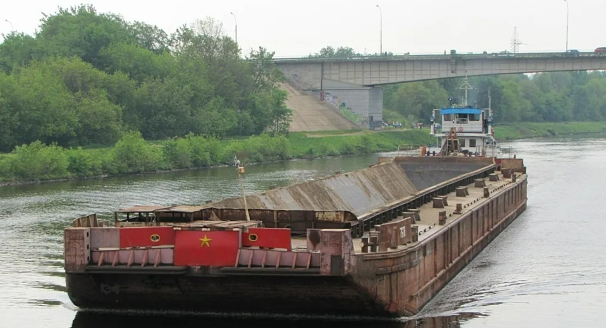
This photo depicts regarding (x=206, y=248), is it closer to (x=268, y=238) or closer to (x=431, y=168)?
(x=268, y=238)

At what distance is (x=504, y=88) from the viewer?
444 ft

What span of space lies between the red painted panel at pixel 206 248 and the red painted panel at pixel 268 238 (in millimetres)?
227

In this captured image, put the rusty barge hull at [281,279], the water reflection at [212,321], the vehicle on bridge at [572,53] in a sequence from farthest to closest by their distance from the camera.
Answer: the vehicle on bridge at [572,53] → the water reflection at [212,321] → the rusty barge hull at [281,279]

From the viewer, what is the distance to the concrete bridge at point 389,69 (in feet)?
289

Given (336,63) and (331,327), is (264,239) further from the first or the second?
(336,63)

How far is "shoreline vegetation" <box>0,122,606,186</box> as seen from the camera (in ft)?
185

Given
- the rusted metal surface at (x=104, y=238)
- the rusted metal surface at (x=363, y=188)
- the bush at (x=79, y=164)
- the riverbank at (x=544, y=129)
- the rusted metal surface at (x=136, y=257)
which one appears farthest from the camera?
the riverbank at (x=544, y=129)

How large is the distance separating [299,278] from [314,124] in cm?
7778

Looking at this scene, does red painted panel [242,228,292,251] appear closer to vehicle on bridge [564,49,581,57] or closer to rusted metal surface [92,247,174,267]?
rusted metal surface [92,247,174,267]

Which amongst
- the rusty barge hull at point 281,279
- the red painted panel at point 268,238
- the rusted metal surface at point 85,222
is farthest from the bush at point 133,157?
the red painted panel at point 268,238

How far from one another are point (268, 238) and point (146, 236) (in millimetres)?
2372

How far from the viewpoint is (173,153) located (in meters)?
66.4

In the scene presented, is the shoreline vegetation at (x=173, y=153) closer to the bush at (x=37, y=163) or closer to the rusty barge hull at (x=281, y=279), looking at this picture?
the bush at (x=37, y=163)

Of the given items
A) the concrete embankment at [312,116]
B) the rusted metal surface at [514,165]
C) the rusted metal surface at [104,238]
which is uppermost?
the concrete embankment at [312,116]
